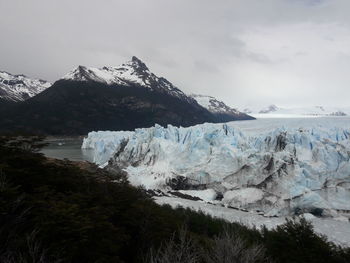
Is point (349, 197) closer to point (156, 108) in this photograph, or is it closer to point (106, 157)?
point (106, 157)

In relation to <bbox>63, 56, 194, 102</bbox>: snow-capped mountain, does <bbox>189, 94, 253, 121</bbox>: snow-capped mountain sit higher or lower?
lower

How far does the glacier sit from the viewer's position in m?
19.6

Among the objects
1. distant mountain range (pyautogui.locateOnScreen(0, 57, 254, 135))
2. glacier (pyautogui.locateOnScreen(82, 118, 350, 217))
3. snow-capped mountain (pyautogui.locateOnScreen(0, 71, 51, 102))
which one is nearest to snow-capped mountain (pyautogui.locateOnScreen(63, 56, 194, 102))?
distant mountain range (pyautogui.locateOnScreen(0, 57, 254, 135))

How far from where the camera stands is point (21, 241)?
16.6 feet

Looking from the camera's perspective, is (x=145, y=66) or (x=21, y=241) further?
(x=145, y=66)

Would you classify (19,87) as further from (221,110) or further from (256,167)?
(256,167)

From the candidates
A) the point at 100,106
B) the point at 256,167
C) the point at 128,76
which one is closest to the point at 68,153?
the point at 256,167

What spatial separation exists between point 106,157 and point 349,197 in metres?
25.4

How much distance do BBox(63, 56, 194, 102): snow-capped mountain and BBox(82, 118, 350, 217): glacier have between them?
94737 millimetres

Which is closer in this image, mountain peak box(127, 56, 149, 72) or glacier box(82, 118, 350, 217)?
glacier box(82, 118, 350, 217)

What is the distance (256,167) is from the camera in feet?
73.8

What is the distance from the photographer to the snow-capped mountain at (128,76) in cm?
12094

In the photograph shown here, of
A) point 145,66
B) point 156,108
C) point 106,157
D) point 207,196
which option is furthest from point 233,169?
point 145,66

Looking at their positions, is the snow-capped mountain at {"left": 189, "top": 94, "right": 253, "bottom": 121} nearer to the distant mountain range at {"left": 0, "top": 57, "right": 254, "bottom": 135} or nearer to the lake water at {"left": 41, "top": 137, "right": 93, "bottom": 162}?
the distant mountain range at {"left": 0, "top": 57, "right": 254, "bottom": 135}
